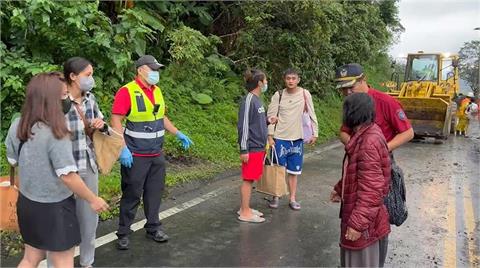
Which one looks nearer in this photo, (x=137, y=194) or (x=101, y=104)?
(x=137, y=194)

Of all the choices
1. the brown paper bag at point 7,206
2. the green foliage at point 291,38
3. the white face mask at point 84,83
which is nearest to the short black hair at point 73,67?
the white face mask at point 84,83

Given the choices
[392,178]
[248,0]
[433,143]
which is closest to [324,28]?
[248,0]

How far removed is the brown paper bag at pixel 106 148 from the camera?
141 inches

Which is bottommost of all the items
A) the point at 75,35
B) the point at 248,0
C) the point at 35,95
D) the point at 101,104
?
the point at 101,104

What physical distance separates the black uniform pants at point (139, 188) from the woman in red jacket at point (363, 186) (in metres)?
1.95

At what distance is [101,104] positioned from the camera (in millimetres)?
8352

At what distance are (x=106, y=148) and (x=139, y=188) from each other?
755 millimetres

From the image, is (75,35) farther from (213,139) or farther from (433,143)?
(433,143)

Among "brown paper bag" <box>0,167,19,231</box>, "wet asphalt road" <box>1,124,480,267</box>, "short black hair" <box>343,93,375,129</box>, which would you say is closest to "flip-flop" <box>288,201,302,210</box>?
"wet asphalt road" <box>1,124,480,267</box>

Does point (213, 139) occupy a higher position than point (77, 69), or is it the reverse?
point (77, 69)

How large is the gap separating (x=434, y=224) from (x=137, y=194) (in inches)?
138

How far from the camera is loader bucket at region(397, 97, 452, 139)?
43.2 feet

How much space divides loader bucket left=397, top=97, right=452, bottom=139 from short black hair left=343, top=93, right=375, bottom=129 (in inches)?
442

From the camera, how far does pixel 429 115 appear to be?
13.5m
